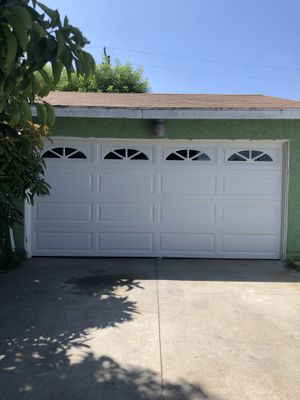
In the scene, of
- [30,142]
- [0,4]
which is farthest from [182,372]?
[30,142]

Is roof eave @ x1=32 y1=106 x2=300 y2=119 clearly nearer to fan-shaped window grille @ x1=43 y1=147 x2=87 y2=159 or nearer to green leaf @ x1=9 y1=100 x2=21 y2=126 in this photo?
fan-shaped window grille @ x1=43 y1=147 x2=87 y2=159

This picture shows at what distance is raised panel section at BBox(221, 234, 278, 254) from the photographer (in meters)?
7.74

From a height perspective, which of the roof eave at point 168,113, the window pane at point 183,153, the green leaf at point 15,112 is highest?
the roof eave at point 168,113

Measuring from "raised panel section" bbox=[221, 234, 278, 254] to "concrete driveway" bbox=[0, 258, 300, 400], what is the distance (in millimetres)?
1026

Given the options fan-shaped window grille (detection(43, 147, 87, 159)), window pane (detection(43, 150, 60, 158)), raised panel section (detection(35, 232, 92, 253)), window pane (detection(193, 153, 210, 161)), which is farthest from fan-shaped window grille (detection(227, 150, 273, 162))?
window pane (detection(43, 150, 60, 158))

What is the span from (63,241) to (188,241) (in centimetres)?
242

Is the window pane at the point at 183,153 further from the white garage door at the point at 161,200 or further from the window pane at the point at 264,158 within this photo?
the window pane at the point at 264,158

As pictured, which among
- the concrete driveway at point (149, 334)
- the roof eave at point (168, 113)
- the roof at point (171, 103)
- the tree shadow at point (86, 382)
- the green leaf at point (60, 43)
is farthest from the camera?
the roof at point (171, 103)

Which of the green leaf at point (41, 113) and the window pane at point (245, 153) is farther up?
the window pane at point (245, 153)

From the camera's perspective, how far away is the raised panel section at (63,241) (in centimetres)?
772

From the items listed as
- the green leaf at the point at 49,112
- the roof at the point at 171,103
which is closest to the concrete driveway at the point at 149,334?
the green leaf at the point at 49,112

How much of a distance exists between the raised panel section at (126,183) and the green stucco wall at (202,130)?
0.74 metres

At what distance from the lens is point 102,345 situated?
380cm

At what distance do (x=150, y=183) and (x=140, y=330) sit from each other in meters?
3.89
